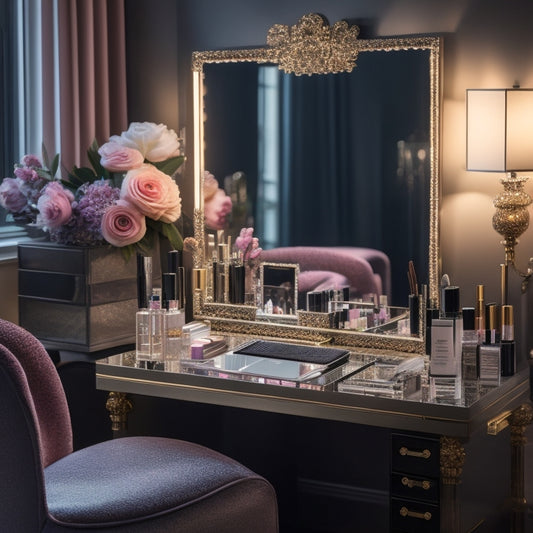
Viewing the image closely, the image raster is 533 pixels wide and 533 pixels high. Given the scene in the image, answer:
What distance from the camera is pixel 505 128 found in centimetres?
259

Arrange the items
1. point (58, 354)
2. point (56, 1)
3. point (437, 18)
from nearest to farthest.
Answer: point (437, 18) < point (58, 354) < point (56, 1)

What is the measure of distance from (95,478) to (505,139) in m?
1.30

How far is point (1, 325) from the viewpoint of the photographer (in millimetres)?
2180

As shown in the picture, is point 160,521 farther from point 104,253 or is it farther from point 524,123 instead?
point 524,123

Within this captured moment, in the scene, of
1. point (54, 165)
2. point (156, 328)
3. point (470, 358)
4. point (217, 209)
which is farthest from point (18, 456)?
point (217, 209)

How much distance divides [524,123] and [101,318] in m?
1.30

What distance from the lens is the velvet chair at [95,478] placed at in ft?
6.56

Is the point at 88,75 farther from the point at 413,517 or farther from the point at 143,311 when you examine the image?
the point at 413,517

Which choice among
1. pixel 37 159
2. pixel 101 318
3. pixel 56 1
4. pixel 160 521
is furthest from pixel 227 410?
pixel 56 1

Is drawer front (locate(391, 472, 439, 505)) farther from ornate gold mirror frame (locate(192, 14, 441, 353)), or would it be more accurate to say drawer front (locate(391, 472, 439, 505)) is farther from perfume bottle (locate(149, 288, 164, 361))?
perfume bottle (locate(149, 288, 164, 361))

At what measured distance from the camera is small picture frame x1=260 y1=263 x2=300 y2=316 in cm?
307

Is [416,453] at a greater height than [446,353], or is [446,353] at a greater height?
[446,353]

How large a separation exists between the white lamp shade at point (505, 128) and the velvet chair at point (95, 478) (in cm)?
102

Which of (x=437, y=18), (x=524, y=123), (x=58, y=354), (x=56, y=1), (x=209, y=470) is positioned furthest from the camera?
(x=56, y=1)
